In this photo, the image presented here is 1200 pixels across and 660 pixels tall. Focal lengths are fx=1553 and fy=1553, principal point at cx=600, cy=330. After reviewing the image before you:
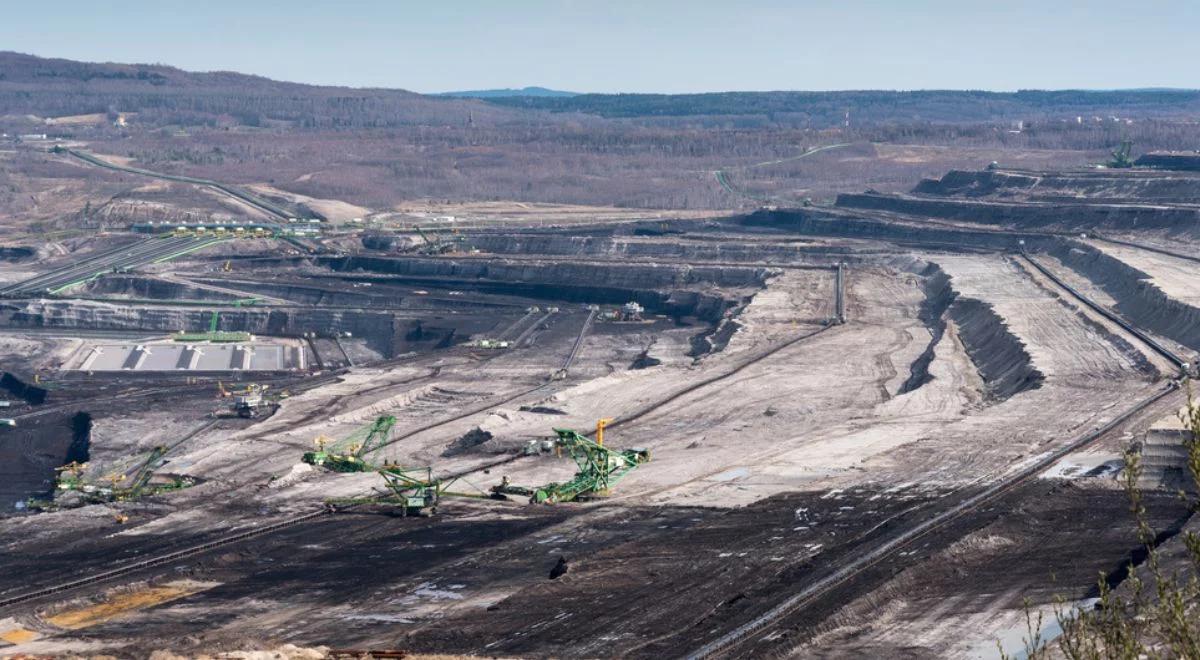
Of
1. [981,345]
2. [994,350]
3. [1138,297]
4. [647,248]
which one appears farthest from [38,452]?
[647,248]

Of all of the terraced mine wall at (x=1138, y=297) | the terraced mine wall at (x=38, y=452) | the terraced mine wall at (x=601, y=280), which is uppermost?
the terraced mine wall at (x=1138, y=297)

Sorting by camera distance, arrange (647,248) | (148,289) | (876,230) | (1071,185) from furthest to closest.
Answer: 1. (1071,185)
2. (876,230)
3. (647,248)
4. (148,289)

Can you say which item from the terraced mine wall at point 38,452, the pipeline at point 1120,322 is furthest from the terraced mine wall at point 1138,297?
the terraced mine wall at point 38,452

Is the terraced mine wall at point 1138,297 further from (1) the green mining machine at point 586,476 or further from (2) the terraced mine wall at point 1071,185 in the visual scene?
(1) the green mining machine at point 586,476

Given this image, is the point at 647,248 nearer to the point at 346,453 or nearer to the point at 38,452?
the point at 38,452

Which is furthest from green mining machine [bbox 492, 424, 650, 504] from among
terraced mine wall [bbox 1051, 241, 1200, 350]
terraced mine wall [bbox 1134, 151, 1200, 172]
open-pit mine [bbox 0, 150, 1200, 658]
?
terraced mine wall [bbox 1134, 151, 1200, 172]

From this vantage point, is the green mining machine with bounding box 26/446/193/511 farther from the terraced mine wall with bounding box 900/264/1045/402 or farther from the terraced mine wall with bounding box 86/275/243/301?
the terraced mine wall with bounding box 86/275/243/301

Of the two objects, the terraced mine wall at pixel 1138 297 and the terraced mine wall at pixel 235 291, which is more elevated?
the terraced mine wall at pixel 1138 297
